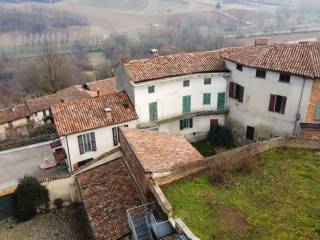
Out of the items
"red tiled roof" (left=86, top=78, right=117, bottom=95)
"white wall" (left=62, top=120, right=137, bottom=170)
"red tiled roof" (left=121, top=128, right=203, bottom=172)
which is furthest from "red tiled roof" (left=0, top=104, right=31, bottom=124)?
"red tiled roof" (left=121, top=128, right=203, bottom=172)

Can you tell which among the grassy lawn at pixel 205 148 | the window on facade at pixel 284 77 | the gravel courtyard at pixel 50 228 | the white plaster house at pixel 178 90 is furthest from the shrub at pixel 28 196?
the window on facade at pixel 284 77

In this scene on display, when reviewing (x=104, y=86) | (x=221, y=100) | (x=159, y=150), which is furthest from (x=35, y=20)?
(x=159, y=150)

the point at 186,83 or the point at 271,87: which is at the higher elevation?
the point at 271,87

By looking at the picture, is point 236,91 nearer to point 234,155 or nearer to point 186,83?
point 186,83

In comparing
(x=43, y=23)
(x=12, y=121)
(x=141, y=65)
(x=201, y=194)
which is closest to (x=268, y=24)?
(x=43, y=23)

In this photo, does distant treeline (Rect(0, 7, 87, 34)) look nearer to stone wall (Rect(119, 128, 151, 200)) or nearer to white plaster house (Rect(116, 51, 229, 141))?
white plaster house (Rect(116, 51, 229, 141))

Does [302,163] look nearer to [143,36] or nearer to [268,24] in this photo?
[143,36]
